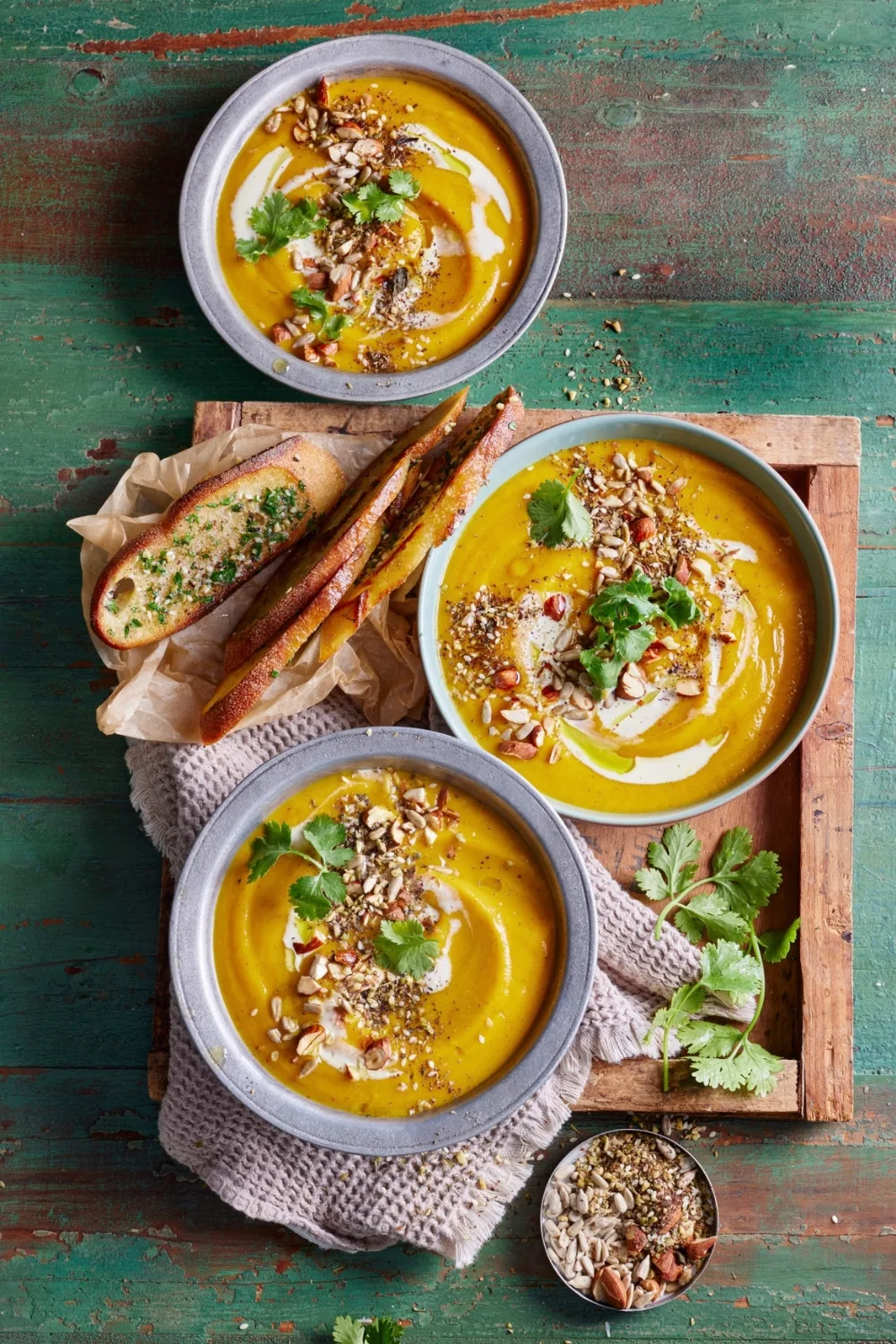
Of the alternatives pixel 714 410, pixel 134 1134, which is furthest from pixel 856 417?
pixel 134 1134

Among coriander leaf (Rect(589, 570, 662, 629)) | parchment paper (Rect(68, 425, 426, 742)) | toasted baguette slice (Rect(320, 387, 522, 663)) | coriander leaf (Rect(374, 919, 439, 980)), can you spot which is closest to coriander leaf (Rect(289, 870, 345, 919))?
coriander leaf (Rect(374, 919, 439, 980))

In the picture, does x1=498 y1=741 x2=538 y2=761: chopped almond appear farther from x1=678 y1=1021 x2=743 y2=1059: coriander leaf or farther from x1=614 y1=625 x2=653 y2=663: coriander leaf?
x1=678 y1=1021 x2=743 y2=1059: coriander leaf

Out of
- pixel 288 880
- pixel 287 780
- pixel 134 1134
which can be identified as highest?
pixel 287 780

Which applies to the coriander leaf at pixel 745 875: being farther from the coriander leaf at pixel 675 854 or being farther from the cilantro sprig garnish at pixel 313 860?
the cilantro sprig garnish at pixel 313 860

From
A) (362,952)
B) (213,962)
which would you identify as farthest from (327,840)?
(213,962)

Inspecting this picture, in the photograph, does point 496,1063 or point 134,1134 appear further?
point 134,1134

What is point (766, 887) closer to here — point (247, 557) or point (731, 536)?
point (731, 536)
